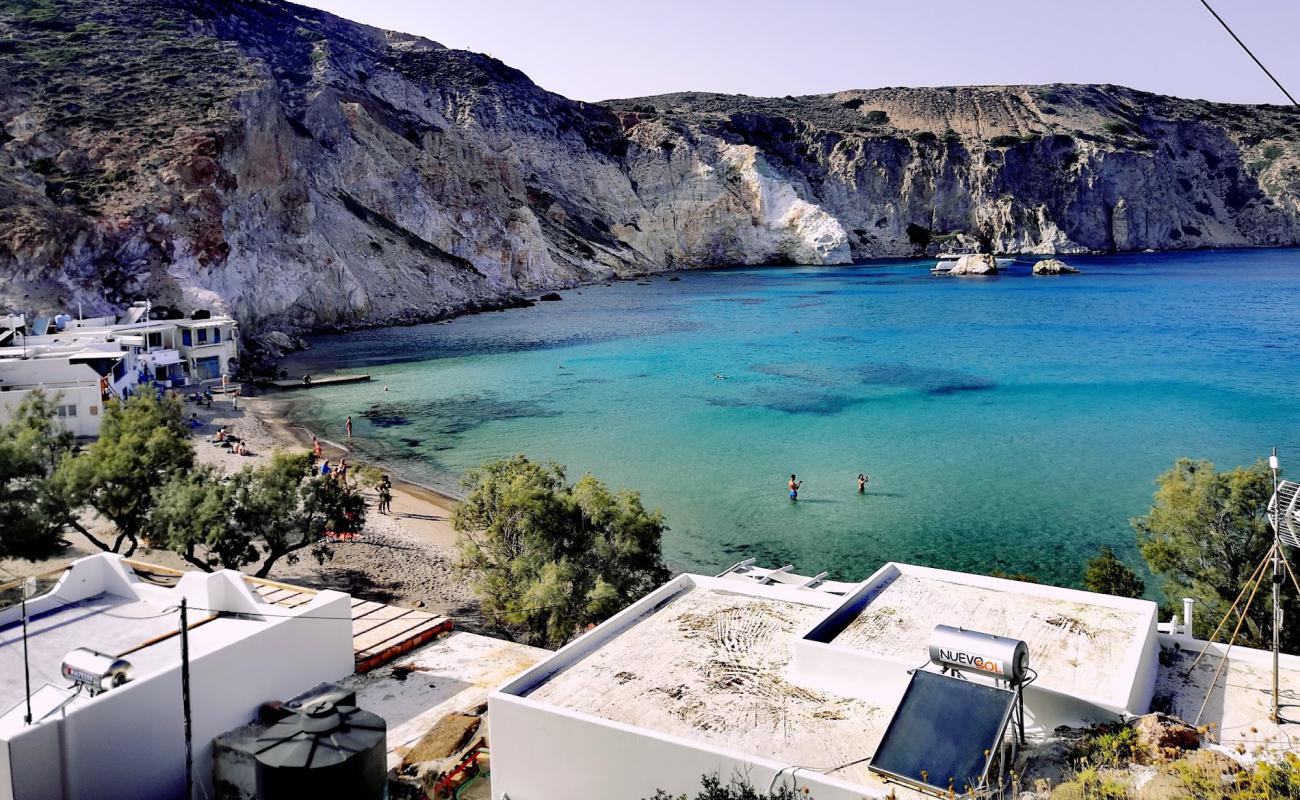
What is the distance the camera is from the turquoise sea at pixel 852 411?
25625 mm

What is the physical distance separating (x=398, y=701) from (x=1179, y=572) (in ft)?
45.2

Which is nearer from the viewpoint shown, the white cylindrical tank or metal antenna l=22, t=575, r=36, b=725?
metal antenna l=22, t=575, r=36, b=725

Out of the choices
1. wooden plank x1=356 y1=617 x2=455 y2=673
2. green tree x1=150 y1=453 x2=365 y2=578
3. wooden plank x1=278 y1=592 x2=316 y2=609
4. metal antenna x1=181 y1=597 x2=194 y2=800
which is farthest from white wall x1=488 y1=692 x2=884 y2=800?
green tree x1=150 y1=453 x2=365 y2=578

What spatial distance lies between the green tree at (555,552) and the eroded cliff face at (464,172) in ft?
135

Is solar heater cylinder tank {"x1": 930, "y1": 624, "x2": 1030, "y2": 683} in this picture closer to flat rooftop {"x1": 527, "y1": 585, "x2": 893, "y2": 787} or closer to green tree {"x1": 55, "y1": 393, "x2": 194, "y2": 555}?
flat rooftop {"x1": 527, "y1": 585, "x2": 893, "y2": 787}

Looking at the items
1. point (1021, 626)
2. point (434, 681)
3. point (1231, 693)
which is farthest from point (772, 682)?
point (434, 681)

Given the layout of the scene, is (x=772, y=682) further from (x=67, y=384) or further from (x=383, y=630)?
(x=67, y=384)

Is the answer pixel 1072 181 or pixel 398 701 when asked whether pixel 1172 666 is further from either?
pixel 1072 181

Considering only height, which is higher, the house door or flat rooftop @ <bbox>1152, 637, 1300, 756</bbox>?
flat rooftop @ <bbox>1152, 637, 1300, 756</bbox>

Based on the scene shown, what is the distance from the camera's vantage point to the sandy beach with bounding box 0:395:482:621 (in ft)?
64.2

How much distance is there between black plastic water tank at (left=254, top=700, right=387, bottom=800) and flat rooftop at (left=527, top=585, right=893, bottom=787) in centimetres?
163

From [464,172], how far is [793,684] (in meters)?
92.6

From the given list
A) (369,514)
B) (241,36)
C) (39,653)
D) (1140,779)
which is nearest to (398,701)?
(39,653)

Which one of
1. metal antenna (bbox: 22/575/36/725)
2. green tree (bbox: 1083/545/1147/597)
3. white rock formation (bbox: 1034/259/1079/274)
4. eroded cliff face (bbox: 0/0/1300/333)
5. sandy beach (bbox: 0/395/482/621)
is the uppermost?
eroded cliff face (bbox: 0/0/1300/333)
